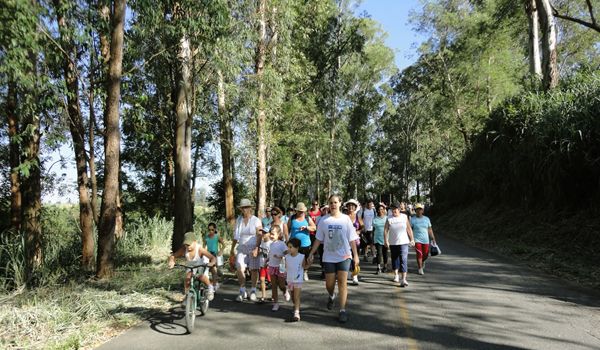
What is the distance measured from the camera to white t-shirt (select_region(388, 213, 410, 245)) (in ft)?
32.6

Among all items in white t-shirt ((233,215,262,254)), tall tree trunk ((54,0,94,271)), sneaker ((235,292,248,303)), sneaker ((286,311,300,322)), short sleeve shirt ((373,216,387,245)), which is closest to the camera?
sneaker ((286,311,300,322))

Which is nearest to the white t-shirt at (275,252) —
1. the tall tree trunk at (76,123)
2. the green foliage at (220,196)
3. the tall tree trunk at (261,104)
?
the tall tree trunk at (76,123)

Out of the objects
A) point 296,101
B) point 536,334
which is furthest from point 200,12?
point 296,101

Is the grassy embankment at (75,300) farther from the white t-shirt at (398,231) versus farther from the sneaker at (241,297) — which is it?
the white t-shirt at (398,231)

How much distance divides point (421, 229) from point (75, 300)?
735cm

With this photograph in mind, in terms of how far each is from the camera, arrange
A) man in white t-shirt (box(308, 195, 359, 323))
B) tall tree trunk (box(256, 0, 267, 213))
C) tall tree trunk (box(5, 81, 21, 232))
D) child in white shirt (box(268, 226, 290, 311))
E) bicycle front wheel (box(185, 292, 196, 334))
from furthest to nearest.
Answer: tall tree trunk (box(256, 0, 267, 213))
tall tree trunk (box(5, 81, 21, 232))
child in white shirt (box(268, 226, 290, 311))
man in white t-shirt (box(308, 195, 359, 323))
bicycle front wheel (box(185, 292, 196, 334))

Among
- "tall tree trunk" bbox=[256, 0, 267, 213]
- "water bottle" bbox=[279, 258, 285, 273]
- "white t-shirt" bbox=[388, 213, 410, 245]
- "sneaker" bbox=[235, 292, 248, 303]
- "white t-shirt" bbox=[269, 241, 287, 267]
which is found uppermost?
"tall tree trunk" bbox=[256, 0, 267, 213]

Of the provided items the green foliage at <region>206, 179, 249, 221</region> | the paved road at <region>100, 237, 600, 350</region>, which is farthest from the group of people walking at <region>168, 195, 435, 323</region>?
the green foliage at <region>206, 179, 249, 221</region>

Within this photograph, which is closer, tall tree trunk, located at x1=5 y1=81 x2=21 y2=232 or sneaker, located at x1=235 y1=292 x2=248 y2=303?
sneaker, located at x1=235 y1=292 x2=248 y2=303

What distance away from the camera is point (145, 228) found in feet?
52.1

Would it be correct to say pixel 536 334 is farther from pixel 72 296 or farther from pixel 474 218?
pixel 474 218

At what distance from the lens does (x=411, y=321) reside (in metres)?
6.72

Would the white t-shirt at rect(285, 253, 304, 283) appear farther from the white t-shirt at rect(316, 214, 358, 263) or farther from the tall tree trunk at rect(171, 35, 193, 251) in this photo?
the tall tree trunk at rect(171, 35, 193, 251)

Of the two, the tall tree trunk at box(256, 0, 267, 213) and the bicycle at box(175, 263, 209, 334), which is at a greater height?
the tall tree trunk at box(256, 0, 267, 213)
